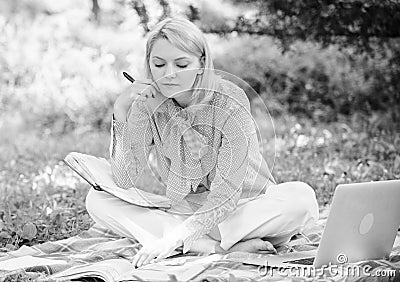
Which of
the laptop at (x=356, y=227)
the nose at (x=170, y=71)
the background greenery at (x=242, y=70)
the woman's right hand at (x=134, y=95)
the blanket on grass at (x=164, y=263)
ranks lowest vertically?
the background greenery at (x=242, y=70)

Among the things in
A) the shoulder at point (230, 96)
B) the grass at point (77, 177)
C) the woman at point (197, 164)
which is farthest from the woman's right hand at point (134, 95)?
the grass at point (77, 177)

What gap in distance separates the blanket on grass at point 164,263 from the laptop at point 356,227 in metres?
0.05

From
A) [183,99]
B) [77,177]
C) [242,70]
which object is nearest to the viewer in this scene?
[183,99]

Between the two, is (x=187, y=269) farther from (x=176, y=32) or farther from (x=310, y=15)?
(x=310, y=15)

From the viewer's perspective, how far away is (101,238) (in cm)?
288

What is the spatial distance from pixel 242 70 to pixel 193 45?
3928 mm

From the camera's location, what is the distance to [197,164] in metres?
2.58

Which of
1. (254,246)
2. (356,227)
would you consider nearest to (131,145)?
(254,246)

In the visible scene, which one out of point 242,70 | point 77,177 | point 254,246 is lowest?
point 242,70

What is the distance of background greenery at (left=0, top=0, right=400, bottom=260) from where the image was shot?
16.3 ft

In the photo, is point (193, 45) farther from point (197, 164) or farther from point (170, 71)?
point (197, 164)

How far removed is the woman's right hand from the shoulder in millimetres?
210

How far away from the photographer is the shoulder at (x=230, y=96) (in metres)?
2.55

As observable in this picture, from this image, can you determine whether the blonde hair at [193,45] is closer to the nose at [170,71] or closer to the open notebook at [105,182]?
the nose at [170,71]
